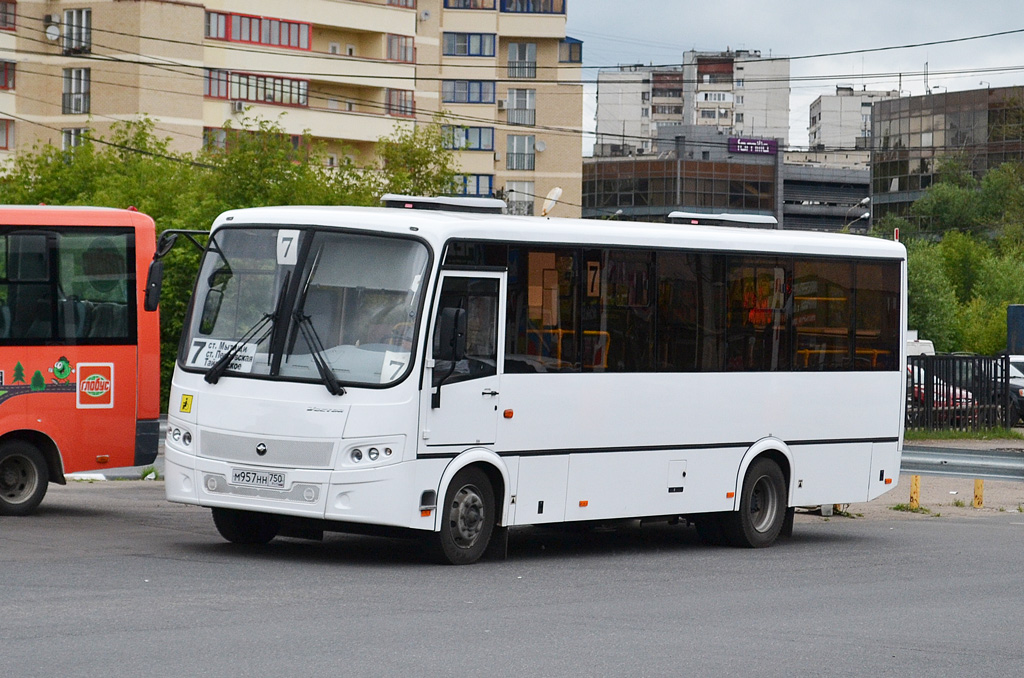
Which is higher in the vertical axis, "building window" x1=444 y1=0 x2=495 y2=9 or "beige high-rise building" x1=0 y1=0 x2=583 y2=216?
"building window" x1=444 y1=0 x2=495 y2=9

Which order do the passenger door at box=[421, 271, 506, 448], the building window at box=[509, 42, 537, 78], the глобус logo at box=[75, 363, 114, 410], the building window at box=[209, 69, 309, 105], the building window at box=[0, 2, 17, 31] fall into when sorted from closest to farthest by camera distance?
1. the passenger door at box=[421, 271, 506, 448]
2. the глобус logo at box=[75, 363, 114, 410]
3. the building window at box=[0, 2, 17, 31]
4. the building window at box=[209, 69, 309, 105]
5. the building window at box=[509, 42, 537, 78]

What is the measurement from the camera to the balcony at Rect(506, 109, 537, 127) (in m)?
99.2

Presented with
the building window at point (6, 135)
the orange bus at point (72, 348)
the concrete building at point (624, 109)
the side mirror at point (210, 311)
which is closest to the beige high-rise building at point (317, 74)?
the building window at point (6, 135)

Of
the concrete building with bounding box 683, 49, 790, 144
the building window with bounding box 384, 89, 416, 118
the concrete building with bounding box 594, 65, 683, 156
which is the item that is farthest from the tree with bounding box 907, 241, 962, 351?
the concrete building with bounding box 683, 49, 790, 144

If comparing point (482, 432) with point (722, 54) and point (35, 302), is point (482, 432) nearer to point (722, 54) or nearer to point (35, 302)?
point (35, 302)

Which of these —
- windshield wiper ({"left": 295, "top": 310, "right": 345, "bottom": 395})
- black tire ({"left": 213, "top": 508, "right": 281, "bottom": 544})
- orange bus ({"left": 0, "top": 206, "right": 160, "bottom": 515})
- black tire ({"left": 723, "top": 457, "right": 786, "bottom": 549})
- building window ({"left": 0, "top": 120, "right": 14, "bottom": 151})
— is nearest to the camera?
windshield wiper ({"left": 295, "top": 310, "right": 345, "bottom": 395})

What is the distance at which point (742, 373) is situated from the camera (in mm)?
16250

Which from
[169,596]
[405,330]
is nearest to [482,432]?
[405,330]

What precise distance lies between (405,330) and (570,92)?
8760cm

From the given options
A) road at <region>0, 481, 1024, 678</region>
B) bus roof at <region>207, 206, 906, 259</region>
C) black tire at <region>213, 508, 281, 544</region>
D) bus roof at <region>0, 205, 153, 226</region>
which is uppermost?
bus roof at <region>0, 205, 153, 226</region>

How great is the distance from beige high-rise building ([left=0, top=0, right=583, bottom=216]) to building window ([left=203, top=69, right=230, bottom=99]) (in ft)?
0.20

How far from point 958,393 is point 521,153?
64633 mm

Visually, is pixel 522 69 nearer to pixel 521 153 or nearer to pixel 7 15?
pixel 521 153

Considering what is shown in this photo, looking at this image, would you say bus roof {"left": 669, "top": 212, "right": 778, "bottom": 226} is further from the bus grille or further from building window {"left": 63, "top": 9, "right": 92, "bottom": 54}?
building window {"left": 63, "top": 9, "right": 92, "bottom": 54}
